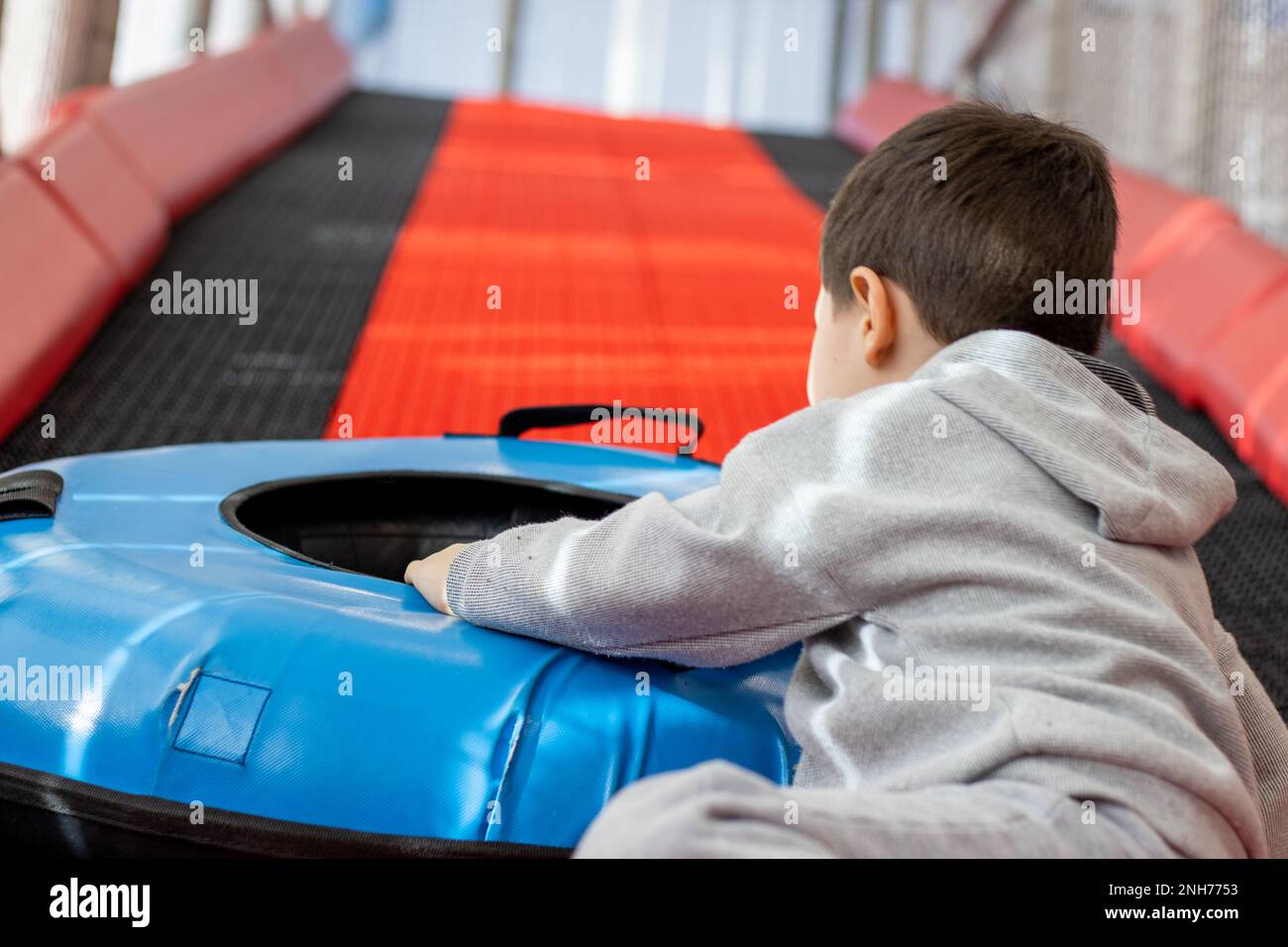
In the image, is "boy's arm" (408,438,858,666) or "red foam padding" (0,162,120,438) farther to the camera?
"red foam padding" (0,162,120,438)

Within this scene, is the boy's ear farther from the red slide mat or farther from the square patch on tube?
the red slide mat

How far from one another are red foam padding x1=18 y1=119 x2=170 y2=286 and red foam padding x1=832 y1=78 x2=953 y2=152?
346cm

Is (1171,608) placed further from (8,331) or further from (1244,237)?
(1244,237)

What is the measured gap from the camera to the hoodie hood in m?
0.95

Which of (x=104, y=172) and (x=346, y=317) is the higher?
(x=104, y=172)

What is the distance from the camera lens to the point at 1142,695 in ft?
2.87

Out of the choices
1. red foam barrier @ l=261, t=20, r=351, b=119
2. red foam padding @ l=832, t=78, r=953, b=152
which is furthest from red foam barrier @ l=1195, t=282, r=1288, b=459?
red foam barrier @ l=261, t=20, r=351, b=119

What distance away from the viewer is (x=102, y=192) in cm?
295

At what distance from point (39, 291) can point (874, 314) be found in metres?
1.81

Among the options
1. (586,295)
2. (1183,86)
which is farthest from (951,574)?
(1183,86)

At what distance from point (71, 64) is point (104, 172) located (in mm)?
1119

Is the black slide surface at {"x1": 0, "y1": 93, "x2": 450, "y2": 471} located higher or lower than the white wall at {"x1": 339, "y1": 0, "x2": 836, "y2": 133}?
lower
